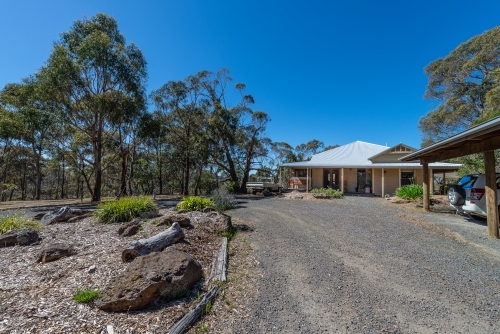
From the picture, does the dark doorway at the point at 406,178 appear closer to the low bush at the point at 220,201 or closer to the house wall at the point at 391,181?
the house wall at the point at 391,181

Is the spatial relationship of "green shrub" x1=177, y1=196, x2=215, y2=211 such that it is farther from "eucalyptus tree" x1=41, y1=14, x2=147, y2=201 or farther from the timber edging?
"eucalyptus tree" x1=41, y1=14, x2=147, y2=201

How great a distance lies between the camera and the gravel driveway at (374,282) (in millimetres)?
2646

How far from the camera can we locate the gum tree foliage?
664 inches

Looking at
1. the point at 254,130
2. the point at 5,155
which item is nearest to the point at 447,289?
the point at 254,130

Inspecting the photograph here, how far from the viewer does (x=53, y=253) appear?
13.0 feet

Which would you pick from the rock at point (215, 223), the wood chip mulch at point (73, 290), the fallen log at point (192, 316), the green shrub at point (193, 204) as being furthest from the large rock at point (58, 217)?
the fallen log at point (192, 316)

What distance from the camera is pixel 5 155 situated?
766 inches

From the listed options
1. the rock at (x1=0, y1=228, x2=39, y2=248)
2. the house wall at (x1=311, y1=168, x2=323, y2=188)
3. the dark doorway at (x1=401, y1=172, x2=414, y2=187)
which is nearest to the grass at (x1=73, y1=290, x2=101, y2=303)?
the rock at (x1=0, y1=228, x2=39, y2=248)

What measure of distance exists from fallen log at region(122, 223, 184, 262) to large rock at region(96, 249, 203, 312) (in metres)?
0.68

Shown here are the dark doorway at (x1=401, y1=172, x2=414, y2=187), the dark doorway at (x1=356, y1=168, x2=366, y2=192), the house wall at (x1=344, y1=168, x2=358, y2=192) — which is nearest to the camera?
the dark doorway at (x1=401, y1=172, x2=414, y2=187)

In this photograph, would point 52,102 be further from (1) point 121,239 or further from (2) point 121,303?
(2) point 121,303

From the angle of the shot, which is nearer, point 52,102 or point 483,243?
point 483,243

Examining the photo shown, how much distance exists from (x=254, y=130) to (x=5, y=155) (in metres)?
20.1

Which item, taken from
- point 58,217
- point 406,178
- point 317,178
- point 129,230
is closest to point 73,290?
point 129,230
